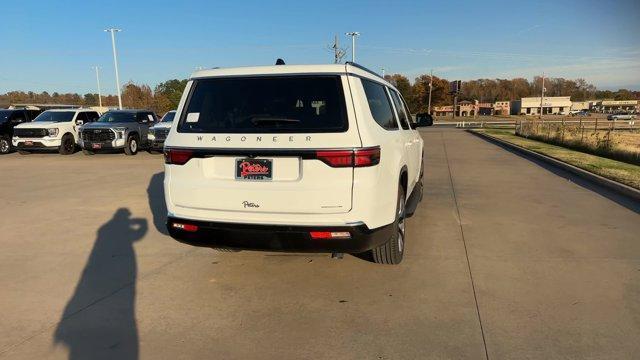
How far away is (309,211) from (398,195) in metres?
1.15

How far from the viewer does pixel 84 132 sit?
1658 cm

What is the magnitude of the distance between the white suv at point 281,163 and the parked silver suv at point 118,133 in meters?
14.1

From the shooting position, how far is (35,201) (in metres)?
8.34

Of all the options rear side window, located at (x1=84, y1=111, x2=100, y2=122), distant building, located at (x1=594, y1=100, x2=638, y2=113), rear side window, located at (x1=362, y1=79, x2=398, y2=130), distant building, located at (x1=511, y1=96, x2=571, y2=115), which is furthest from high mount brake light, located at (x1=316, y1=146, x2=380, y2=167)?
distant building, located at (x1=594, y1=100, x2=638, y2=113)

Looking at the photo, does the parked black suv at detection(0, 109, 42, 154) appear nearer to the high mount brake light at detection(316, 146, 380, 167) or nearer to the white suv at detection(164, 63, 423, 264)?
the white suv at detection(164, 63, 423, 264)

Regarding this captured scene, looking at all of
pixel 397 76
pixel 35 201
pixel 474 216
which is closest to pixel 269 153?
pixel 474 216

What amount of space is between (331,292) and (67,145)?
1705 cm

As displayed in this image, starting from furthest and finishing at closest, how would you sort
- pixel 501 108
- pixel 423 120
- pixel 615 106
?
pixel 615 106 < pixel 501 108 < pixel 423 120

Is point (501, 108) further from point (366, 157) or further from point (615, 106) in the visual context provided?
point (366, 157)

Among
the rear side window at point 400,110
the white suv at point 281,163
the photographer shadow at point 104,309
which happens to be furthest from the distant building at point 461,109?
the white suv at point 281,163

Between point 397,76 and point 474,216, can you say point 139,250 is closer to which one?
point 474,216

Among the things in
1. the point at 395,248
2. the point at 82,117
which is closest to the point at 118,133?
the point at 82,117

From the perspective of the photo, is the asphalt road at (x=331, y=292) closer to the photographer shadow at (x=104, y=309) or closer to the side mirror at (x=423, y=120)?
the photographer shadow at (x=104, y=309)

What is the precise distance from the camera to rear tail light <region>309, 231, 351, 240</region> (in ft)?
11.8
